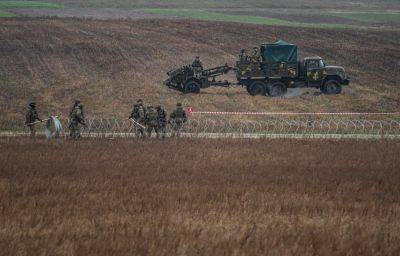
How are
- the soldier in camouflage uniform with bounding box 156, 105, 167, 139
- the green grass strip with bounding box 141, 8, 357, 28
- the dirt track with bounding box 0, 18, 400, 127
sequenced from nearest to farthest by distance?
1. the soldier in camouflage uniform with bounding box 156, 105, 167, 139
2. the dirt track with bounding box 0, 18, 400, 127
3. the green grass strip with bounding box 141, 8, 357, 28

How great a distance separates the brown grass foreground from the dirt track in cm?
1386

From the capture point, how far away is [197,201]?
13672 millimetres

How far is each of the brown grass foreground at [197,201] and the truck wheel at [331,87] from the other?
57.6 feet

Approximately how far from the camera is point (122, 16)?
78.4 m

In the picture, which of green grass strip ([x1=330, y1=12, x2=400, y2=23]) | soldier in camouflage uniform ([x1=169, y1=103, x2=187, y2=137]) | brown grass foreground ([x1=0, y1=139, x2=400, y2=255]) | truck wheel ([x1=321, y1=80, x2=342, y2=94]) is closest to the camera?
brown grass foreground ([x1=0, y1=139, x2=400, y2=255])

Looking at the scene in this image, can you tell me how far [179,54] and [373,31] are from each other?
2585 centimetres

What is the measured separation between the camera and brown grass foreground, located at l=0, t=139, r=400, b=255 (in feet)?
34.3

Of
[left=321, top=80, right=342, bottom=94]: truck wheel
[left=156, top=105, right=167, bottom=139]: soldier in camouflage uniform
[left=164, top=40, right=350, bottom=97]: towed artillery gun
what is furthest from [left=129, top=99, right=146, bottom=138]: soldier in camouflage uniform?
[left=321, top=80, right=342, bottom=94]: truck wheel

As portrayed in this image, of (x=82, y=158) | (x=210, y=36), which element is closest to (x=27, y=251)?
(x=82, y=158)

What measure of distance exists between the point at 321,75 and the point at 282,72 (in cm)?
210

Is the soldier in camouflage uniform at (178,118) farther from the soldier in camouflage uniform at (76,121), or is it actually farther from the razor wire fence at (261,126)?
the soldier in camouflage uniform at (76,121)

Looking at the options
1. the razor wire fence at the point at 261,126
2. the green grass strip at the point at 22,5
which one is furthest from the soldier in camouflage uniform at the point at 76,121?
the green grass strip at the point at 22,5

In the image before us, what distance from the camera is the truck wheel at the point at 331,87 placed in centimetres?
4009

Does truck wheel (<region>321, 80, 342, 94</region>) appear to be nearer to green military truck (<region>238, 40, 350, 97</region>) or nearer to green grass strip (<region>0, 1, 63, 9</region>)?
green military truck (<region>238, 40, 350, 97</region>)
